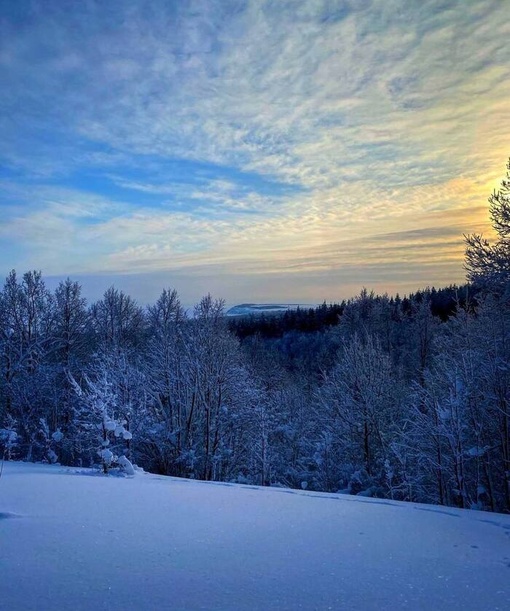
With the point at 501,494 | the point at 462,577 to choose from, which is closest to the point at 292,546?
the point at 462,577

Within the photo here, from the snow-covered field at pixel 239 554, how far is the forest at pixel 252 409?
15.6 ft

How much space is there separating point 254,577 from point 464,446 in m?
12.9

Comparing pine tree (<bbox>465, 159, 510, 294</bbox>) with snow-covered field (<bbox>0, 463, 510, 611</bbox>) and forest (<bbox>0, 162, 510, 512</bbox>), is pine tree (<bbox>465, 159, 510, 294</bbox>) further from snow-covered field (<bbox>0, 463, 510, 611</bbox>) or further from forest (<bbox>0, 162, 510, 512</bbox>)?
snow-covered field (<bbox>0, 463, 510, 611</bbox>)

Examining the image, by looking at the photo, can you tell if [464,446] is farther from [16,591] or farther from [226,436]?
[16,591]

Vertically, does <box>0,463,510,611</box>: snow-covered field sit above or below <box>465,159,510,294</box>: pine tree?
below

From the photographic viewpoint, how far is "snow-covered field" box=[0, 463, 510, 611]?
10.5 feet

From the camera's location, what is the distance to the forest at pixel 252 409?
1331 cm

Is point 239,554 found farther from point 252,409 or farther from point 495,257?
point 252,409

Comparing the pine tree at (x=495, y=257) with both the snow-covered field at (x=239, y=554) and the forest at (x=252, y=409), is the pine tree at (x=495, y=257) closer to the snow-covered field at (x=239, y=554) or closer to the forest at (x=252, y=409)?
the forest at (x=252, y=409)

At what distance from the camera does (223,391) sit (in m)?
20.0

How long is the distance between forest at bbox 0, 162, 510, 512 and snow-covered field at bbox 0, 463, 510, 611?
475cm

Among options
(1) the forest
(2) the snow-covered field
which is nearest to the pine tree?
(1) the forest

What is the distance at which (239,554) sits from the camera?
4.14 metres

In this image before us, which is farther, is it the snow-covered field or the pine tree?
the pine tree
